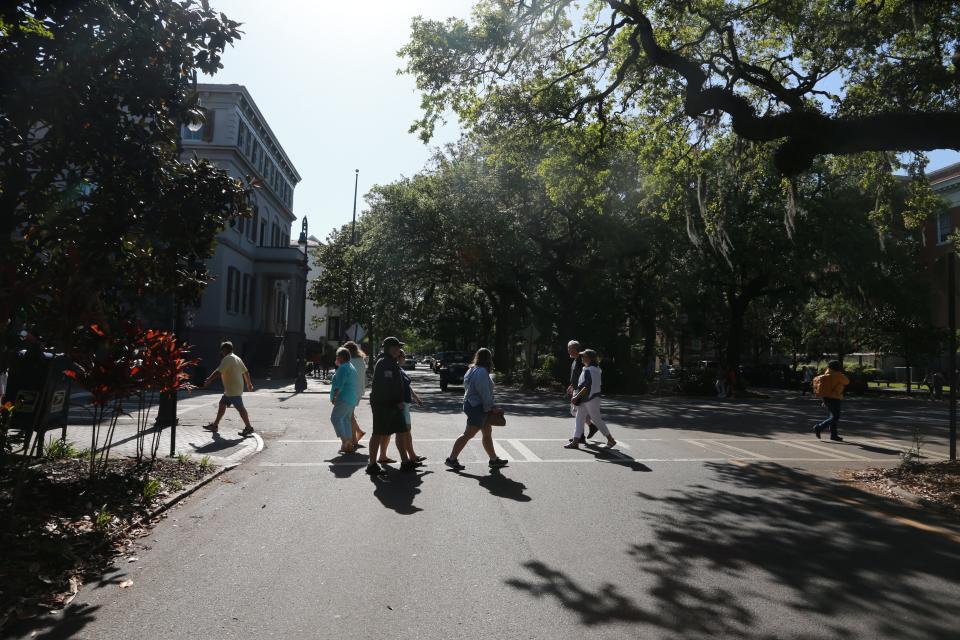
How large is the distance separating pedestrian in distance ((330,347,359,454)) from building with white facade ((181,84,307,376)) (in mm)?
22737

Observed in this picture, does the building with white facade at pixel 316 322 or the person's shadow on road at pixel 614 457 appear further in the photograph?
the building with white facade at pixel 316 322

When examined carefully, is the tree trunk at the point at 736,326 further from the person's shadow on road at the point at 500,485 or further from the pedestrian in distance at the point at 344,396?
the person's shadow on road at the point at 500,485

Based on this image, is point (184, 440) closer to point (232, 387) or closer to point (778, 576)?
point (232, 387)

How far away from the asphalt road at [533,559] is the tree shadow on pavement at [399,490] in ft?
0.15

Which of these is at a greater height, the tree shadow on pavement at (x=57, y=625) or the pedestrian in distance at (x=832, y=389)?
the pedestrian in distance at (x=832, y=389)

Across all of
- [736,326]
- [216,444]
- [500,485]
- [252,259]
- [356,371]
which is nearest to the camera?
[500,485]

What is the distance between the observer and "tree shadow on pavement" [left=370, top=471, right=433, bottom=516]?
7402 mm

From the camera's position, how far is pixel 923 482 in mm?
8711

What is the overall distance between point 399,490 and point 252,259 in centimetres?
3733

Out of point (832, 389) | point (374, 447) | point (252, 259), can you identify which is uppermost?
point (252, 259)

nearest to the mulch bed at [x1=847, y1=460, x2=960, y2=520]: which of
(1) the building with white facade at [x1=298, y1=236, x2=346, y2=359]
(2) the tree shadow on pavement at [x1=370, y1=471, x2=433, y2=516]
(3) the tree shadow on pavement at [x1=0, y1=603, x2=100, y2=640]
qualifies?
(2) the tree shadow on pavement at [x1=370, y1=471, x2=433, y2=516]

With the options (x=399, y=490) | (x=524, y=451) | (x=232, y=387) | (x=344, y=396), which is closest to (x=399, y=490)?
(x=399, y=490)

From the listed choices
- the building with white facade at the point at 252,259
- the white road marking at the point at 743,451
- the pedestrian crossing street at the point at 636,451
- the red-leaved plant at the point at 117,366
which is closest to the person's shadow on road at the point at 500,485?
the pedestrian crossing street at the point at 636,451

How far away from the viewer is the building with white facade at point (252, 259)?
118 feet
